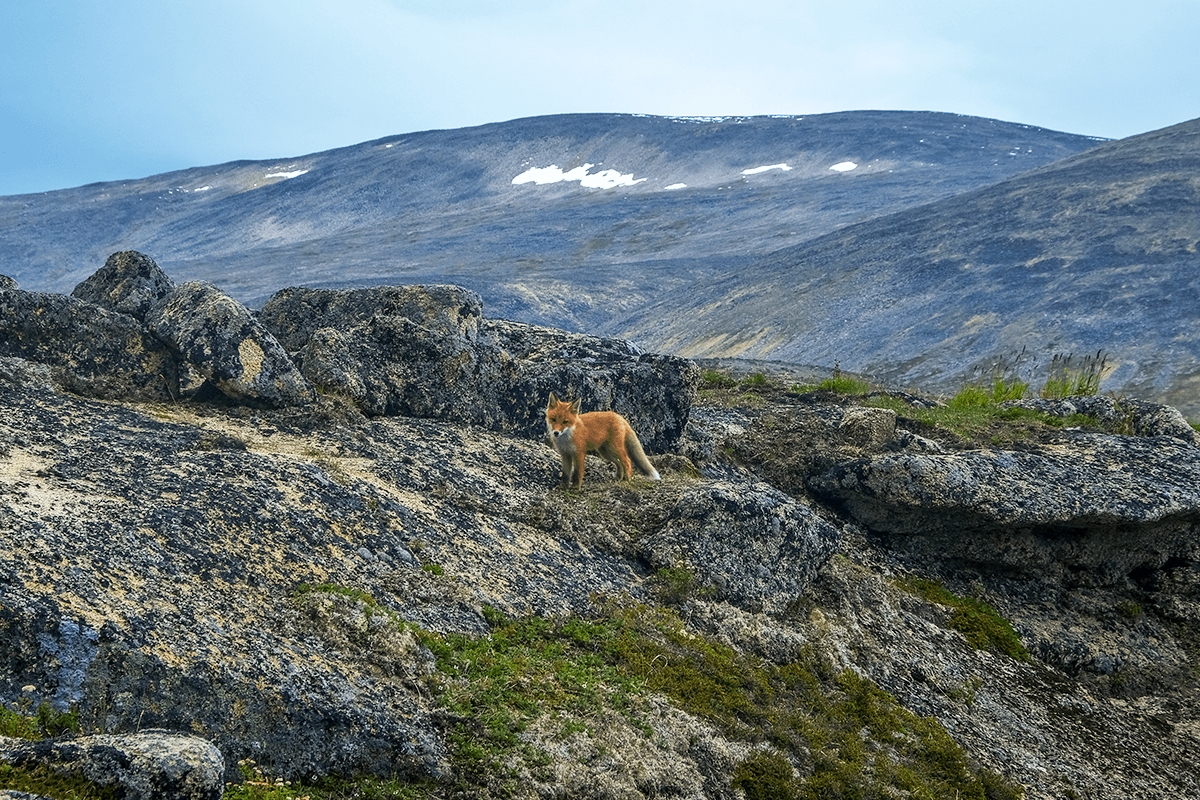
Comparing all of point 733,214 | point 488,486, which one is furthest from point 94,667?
point 733,214

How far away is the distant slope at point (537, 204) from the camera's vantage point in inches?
2325

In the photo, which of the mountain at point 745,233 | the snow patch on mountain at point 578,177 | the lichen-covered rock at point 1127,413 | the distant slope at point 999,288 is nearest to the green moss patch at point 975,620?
the lichen-covered rock at point 1127,413

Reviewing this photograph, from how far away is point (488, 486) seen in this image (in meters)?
8.91

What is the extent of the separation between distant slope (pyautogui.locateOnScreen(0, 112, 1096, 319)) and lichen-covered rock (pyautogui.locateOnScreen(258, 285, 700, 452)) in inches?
1350

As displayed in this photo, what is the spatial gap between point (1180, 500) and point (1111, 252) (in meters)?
29.9

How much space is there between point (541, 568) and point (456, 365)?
11.8ft

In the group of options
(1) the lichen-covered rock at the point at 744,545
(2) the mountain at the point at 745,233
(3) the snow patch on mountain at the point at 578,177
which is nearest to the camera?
(1) the lichen-covered rock at the point at 744,545

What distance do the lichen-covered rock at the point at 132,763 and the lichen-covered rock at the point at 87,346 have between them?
18.1ft

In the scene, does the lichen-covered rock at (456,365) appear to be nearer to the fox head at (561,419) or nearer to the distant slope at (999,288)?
the fox head at (561,419)

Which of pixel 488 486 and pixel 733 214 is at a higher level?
pixel 733 214

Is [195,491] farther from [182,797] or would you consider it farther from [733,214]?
[733,214]

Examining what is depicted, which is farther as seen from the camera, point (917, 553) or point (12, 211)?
point (12, 211)

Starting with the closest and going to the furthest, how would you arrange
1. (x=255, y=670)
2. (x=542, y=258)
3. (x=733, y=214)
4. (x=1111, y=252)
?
(x=255, y=670)
(x=1111, y=252)
(x=542, y=258)
(x=733, y=214)

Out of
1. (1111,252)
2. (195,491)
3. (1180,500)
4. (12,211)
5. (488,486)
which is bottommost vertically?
(1180,500)
